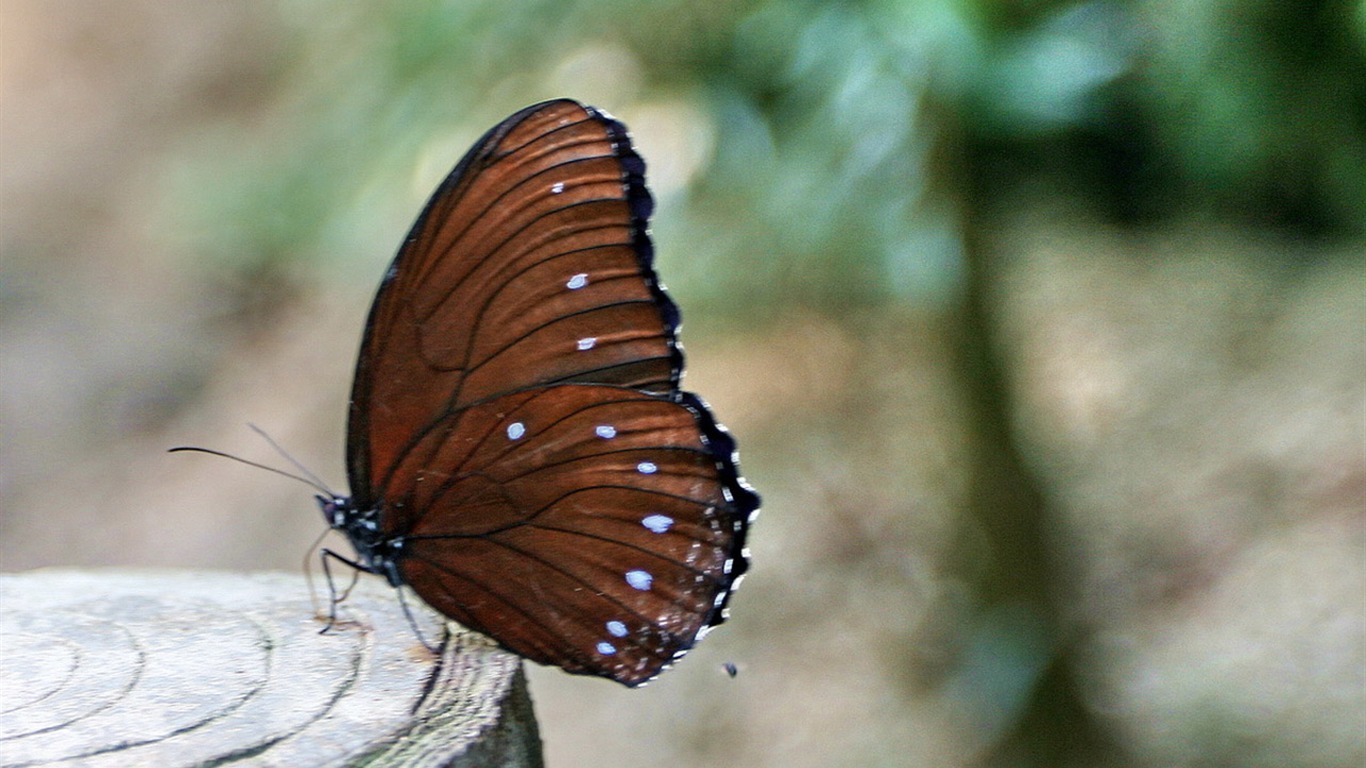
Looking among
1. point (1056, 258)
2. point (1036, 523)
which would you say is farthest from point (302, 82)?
point (1056, 258)

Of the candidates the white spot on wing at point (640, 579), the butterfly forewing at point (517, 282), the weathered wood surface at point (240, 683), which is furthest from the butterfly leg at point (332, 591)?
the white spot on wing at point (640, 579)

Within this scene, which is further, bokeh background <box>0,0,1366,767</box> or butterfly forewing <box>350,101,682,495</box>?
bokeh background <box>0,0,1366,767</box>

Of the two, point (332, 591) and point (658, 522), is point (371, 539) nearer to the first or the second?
point (332, 591)

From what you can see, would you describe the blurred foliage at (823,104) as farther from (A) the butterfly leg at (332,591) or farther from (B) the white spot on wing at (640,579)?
(A) the butterfly leg at (332,591)

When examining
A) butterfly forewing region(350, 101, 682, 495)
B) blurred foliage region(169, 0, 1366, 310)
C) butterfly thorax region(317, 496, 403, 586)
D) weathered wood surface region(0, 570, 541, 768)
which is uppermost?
blurred foliage region(169, 0, 1366, 310)

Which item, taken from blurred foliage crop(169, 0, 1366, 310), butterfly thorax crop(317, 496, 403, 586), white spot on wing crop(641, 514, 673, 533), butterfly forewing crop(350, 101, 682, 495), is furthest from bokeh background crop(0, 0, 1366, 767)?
butterfly thorax crop(317, 496, 403, 586)

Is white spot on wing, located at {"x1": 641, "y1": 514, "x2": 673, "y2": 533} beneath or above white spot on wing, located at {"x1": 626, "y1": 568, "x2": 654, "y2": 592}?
above

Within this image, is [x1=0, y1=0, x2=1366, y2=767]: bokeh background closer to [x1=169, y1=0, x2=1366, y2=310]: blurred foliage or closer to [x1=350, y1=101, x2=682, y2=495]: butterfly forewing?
[x1=169, y1=0, x2=1366, y2=310]: blurred foliage

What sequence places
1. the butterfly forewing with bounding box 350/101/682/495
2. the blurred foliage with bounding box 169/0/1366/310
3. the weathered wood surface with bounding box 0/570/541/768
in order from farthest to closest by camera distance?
1. the blurred foliage with bounding box 169/0/1366/310
2. the butterfly forewing with bounding box 350/101/682/495
3. the weathered wood surface with bounding box 0/570/541/768

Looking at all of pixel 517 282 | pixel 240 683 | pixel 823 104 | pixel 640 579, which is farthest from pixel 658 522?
pixel 823 104
